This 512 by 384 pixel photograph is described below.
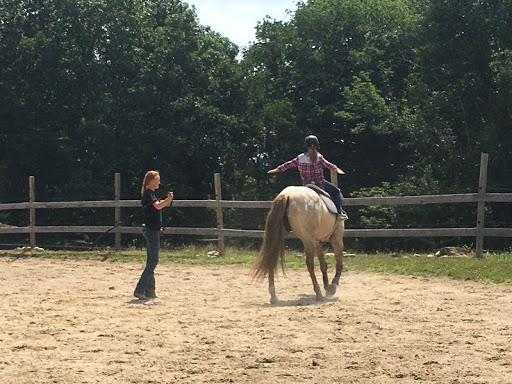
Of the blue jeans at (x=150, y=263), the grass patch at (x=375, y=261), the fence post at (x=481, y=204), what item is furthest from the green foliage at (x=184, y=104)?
the blue jeans at (x=150, y=263)

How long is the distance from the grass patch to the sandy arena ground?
2.53 feet

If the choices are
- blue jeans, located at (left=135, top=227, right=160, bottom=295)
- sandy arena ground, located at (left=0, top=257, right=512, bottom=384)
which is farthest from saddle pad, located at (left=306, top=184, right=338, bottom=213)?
blue jeans, located at (left=135, top=227, right=160, bottom=295)

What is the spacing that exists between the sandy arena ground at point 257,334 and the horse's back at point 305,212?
94 centimetres

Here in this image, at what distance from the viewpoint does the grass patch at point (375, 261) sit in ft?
42.5

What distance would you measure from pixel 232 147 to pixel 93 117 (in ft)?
17.7

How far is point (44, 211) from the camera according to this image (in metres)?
28.2

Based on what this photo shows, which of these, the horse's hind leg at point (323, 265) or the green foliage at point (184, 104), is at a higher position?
the green foliage at point (184, 104)

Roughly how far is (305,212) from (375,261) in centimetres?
525

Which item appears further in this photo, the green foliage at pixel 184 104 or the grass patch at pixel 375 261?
the green foliage at pixel 184 104

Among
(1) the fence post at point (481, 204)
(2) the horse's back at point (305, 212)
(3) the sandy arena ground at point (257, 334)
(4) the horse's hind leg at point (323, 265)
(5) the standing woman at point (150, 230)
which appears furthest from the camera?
(1) the fence post at point (481, 204)

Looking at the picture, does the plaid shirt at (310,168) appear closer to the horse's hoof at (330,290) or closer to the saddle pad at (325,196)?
the saddle pad at (325,196)

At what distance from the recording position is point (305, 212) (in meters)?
10.4

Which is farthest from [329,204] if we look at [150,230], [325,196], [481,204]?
A: [481,204]

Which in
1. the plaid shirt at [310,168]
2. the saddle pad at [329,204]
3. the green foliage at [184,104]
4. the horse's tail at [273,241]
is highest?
the green foliage at [184,104]
